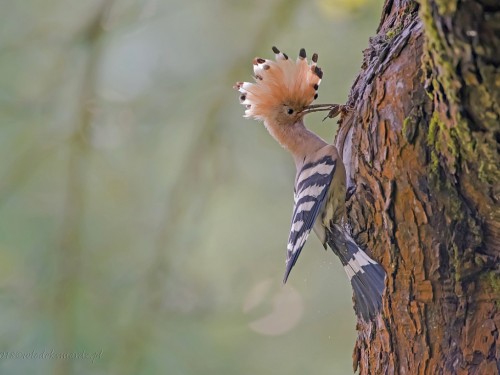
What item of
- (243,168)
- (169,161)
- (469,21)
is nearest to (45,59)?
(169,161)

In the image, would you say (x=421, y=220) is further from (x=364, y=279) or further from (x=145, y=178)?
(x=145, y=178)

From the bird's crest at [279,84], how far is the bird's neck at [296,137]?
67 mm

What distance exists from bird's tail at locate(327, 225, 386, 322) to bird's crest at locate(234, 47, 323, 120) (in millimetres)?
591

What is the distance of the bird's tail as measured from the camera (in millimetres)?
1756

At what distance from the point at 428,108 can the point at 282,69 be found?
0.89 meters

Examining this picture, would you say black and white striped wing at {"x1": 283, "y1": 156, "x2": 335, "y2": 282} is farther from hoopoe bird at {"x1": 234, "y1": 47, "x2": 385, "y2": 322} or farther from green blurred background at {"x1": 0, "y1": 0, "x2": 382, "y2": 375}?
green blurred background at {"x1": 0, "y1": 0, "x2": 382, "y2": 375}

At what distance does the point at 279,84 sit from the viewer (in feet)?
7.98

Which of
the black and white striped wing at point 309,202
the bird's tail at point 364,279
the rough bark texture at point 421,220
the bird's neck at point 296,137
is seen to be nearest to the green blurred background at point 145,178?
the bird's neck at point 296,137

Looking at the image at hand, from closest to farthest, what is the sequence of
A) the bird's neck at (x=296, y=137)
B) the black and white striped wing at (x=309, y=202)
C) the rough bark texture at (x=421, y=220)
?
the rough bark texture at (x=421, y=220), the black and white striped wing at (x=309, y=202), the bird's neck at (x=296, y=137)

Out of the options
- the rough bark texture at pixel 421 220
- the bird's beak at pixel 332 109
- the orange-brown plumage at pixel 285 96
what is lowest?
the rough bark texture at pixel 421 220

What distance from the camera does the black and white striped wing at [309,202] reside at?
7.09 ft

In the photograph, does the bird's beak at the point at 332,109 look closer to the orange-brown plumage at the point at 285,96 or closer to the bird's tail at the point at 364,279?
the orange-brown plumage at the point at 285,96

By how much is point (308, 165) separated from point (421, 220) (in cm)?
83

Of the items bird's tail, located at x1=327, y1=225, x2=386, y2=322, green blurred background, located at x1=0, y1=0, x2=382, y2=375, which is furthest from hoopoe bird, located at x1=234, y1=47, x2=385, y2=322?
green blurred background, located at x1=0, y1=0, x2=382, y2=375
